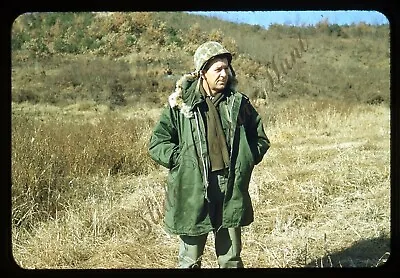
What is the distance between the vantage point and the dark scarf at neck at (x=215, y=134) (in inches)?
144

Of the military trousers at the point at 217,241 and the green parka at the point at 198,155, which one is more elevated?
the green parka at the point at 198,155

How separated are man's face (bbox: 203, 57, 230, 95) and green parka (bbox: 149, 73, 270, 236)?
0.05 m

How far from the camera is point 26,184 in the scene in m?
3.78

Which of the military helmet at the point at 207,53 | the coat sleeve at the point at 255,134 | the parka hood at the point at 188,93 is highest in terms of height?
the military helmet at the point at 207,53

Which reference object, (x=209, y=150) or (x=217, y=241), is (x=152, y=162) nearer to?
(x=209, y=150)

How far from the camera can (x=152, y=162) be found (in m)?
3.72

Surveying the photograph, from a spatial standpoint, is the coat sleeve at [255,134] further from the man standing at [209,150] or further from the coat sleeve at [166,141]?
the coat sleeve at [166,141]

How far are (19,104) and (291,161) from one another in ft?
4.40

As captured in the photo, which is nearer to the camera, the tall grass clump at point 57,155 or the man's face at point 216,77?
the man's face at point 216,77

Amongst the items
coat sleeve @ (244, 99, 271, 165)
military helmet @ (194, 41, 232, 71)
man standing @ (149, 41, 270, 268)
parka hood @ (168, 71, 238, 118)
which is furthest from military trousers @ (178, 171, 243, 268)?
military helmet @ (194, 41, 232, 71)

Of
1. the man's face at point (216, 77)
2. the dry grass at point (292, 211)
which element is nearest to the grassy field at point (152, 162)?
the dry grass at point (292, 211)

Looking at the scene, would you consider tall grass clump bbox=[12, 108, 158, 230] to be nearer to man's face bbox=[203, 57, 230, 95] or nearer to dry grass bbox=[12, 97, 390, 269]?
dry grass bbox=[12, 97, 390, 269]

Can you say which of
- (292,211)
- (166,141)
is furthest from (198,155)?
(292,211)

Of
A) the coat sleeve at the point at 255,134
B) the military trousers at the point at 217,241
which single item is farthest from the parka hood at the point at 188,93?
the military trousers at the point at 217,241
